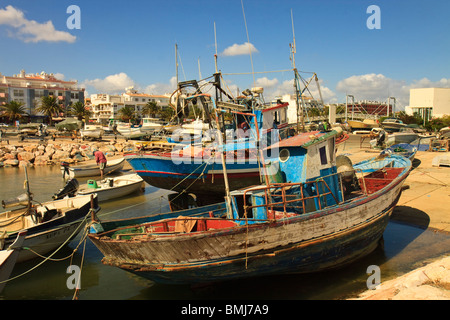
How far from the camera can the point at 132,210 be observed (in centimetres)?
1627

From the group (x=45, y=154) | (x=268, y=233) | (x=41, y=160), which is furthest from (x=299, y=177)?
(x=45, y=154)

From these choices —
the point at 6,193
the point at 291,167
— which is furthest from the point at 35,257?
the point at 6,193

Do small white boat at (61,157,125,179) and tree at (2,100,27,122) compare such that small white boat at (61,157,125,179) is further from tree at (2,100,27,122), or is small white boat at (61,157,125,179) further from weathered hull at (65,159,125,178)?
tree at (2,100,27,122)

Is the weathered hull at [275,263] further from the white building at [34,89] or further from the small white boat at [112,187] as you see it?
the white building at [34,89]

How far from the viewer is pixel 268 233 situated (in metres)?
7.26

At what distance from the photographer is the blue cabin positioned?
862 cm

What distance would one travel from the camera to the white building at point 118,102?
3292 inches

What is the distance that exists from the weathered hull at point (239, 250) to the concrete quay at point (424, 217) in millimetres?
1512

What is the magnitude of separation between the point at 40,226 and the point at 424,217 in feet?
44.2

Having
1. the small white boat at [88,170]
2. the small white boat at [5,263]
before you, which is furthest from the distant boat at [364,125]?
the small white boat at [5,263]

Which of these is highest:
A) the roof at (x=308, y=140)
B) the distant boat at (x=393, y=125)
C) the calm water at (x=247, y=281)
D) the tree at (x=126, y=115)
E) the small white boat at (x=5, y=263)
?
the tree at (x=126, y=115)
